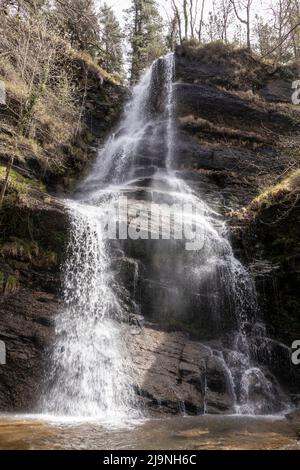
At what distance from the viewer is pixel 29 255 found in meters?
9.71

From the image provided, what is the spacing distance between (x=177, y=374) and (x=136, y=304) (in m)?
2.09

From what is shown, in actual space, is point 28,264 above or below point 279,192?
below

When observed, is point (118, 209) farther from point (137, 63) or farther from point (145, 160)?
point (137, 63)

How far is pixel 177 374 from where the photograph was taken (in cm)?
870

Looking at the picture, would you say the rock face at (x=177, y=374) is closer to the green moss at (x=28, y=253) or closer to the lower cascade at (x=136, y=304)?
the lower cascade at (x=136, y=304)

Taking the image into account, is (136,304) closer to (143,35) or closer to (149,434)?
(149,434)

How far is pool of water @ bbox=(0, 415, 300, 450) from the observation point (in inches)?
205

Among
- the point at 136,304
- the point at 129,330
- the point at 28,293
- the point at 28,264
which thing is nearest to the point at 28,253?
the point at 28,264

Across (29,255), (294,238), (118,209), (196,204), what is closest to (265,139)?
(196,204)

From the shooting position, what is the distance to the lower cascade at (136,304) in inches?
320

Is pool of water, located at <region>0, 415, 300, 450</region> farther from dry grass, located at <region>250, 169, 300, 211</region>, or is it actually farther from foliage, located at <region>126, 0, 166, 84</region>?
foliage, located at <region>126, 0, 166, 84</region>

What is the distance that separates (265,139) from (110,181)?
27.1ft

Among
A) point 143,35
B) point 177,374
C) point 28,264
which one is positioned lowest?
point 177,374

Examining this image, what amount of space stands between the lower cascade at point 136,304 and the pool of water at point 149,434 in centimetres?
92
